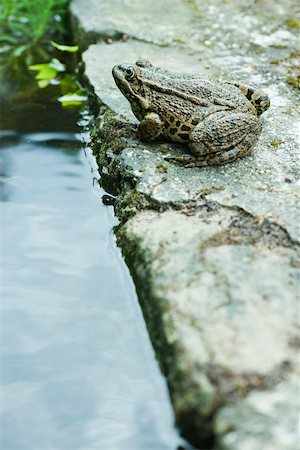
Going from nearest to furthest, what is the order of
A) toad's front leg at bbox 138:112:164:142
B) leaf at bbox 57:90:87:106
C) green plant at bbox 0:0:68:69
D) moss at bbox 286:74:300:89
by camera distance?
toad's front leg at bbox 138:112:164:142
moss at bbox 286:74:300:89
leaf at bbox 57:90:87:106
green plant at bbox 0:0:68:69

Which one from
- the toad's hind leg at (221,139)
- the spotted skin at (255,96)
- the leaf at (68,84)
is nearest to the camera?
the toad's hind leg at (221,139)

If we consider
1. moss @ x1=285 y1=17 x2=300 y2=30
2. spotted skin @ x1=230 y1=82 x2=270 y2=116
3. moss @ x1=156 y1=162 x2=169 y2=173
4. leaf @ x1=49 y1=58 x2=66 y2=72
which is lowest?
leaf @ x1=49 y1=58 x2=66 y2=72

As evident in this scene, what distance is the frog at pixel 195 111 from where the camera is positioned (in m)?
4.37

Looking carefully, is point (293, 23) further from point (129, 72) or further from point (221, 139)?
point (221, 139)

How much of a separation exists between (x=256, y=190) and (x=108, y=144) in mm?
1490

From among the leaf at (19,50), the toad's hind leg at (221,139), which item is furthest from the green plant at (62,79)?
the toad's hind leg at (221,139)

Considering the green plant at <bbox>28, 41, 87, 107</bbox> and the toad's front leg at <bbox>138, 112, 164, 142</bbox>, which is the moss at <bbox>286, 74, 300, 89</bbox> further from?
the green plant at <bbox>28, 41, 87, 107</bbox>

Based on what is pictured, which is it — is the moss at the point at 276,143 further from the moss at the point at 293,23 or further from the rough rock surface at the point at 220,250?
the moss at the point at 293,23

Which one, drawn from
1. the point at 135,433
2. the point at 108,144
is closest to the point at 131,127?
the point at 108,144

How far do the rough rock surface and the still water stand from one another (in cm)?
24

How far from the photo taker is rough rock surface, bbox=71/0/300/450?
2754 millimetres

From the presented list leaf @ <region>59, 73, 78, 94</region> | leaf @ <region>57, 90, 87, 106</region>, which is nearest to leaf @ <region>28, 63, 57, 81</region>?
leaf @ <region>59, 73, 78, 94</region>

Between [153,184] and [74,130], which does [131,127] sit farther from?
[74,130]

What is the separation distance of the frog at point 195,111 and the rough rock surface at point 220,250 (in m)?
0.13
